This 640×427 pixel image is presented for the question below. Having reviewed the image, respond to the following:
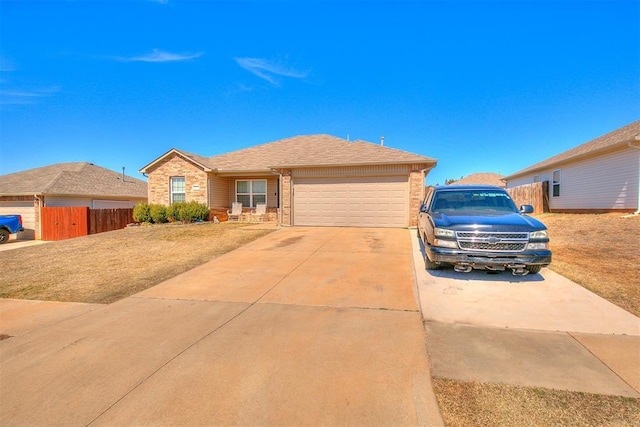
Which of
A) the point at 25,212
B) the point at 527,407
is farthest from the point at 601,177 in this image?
the point at 25,212

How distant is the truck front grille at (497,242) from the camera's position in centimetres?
575

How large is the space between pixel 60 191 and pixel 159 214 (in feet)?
27.4

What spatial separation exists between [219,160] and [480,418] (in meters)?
19.0

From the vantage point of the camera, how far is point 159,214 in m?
17.2

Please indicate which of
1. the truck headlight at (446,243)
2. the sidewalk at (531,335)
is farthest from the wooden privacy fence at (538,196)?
the truck headlight at (446,243)

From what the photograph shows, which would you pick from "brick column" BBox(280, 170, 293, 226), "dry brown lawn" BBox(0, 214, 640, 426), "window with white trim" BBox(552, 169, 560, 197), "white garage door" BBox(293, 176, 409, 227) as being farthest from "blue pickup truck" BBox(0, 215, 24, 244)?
"window with white trim" BBox(552, 169, 560, 197)

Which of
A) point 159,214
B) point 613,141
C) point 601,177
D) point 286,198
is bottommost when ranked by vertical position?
point 159,214

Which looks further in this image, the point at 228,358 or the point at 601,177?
the point at 601,177

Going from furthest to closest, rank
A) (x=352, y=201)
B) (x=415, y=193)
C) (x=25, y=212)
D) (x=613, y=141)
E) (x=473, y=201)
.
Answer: (x=25, y=212)
(x=613, y=141)
(x=352, y=201)
(x=415, y=193)
(x=473, y=201)

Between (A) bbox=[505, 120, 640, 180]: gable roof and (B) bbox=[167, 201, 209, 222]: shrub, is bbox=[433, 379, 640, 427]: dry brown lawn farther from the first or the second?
(B) bbox=[167, 201, 209, 222]: shrub

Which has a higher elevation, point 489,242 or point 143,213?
point 143,213

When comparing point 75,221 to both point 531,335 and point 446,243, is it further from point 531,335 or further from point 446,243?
point 531,335

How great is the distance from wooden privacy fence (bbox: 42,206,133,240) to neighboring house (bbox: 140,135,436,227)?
4.92 meters

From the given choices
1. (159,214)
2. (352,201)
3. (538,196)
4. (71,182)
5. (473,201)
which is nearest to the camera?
(473,201)
